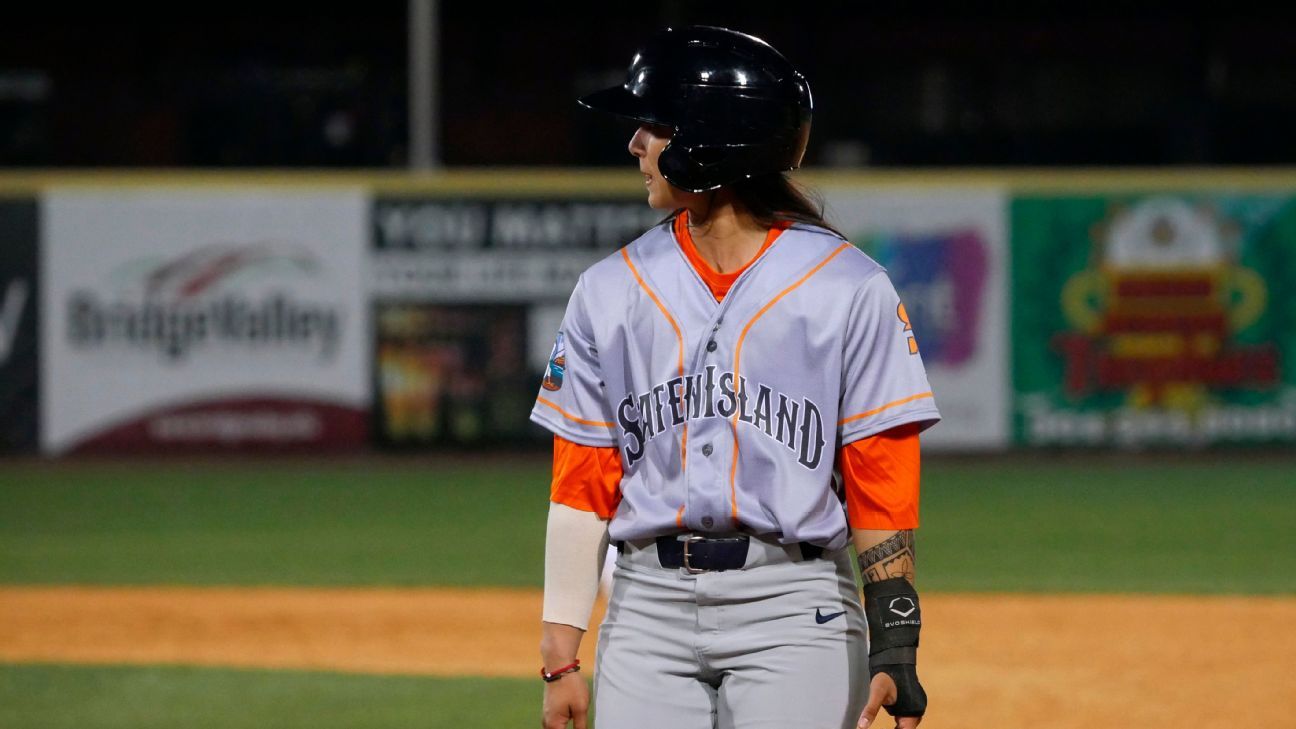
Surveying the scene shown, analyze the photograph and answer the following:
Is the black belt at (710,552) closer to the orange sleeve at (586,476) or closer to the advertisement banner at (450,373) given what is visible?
the orange sleeve at (586,476)

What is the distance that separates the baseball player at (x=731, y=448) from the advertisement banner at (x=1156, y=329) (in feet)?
36.2

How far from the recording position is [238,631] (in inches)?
298

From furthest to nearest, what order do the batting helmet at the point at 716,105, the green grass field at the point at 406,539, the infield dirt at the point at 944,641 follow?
the green grass field at the point at 406,539, the infield dirt at the point at 944,641, the batting helmet at the point at 716,105

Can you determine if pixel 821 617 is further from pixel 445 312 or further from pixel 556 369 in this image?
pixel 445 312

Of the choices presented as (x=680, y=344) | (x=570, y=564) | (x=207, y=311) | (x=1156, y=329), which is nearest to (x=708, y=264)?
(x=680, y=344)

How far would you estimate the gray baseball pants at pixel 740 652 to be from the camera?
2.47m

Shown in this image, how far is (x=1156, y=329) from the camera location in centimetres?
1323

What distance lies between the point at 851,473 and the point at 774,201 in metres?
0.43

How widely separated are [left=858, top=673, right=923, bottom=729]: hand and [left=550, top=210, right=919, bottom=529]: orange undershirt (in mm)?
217

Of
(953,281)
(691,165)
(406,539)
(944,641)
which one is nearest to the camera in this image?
(691,165)

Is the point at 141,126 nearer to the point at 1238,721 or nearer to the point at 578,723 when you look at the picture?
the point at 1238,721

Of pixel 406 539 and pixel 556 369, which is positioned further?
pixel 406 539

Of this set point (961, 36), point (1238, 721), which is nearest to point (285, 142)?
point (961, 36)

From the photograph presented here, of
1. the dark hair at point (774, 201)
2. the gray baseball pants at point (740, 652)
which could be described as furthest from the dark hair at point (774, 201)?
the gray baseball pants at point (740, 652)
